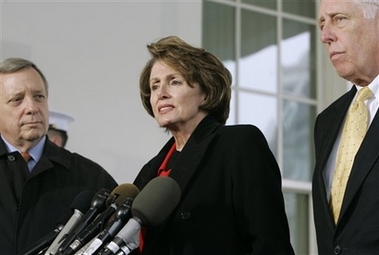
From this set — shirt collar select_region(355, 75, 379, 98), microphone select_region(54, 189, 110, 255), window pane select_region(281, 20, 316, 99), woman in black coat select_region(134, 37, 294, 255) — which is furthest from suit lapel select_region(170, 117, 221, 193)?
→ window pane select_region(281, 20, 316, 99)

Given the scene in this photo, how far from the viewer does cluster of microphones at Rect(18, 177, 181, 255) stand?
2.40 meters

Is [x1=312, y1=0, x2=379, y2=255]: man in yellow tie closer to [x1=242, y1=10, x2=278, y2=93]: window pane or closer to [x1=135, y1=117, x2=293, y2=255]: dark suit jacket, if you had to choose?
[x1=135, y1=117, x2=293, y2=255]: dark suit jacket

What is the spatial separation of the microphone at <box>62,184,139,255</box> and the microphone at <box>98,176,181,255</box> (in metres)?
0.11

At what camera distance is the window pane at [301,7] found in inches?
291

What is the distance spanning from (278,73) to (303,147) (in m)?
0.63

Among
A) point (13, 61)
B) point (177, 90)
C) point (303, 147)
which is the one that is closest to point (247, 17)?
point (303, 147)

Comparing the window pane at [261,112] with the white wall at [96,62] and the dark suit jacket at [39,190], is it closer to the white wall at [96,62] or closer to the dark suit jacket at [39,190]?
the white wall at [96,62]

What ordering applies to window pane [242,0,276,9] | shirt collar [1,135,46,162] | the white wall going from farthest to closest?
window pane [242,0,276,9] < the white wall < shirt collar [1,135,46,162]

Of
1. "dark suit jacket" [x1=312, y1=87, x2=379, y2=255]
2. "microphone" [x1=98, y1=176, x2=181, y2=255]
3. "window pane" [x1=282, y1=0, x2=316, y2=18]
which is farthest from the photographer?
"window pane" [x1=282, y1=0, x2=316, y2=18]

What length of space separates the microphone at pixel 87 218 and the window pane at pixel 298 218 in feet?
14.4

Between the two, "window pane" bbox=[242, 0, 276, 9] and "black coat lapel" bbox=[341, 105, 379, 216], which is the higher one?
"window pane" bbox=[242, 0, 276, 9]

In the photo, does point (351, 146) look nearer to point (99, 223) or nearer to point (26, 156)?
point (99, 223)

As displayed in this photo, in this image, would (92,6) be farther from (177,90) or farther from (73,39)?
(177,90)

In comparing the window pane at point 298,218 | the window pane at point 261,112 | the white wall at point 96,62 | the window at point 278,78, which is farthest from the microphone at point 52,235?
the window pane at point 298,218
